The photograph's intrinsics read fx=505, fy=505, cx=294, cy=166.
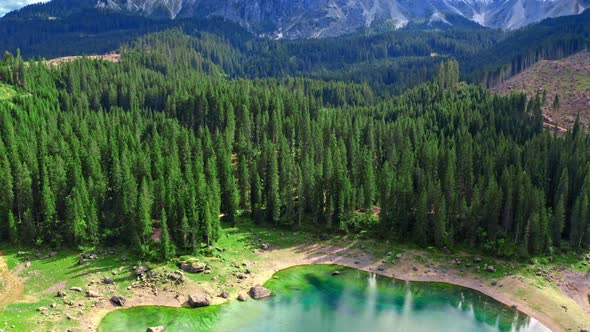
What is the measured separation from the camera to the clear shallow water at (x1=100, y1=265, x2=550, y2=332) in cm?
7075

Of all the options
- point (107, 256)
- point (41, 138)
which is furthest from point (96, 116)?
point (107, 256)

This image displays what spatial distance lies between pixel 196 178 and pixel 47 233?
29708 mm

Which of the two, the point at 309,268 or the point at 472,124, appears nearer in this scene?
the point at 309,268

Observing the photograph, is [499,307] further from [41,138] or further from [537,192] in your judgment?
[41,138]

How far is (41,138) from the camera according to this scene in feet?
383

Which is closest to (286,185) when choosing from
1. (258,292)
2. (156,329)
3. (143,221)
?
(258,292)

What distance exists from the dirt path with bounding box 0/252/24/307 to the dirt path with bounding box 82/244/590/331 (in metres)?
12.0

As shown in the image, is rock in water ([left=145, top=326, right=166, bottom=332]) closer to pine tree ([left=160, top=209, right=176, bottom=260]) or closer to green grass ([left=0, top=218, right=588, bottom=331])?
green grass ([left=0, top=218, right=588, bottom=331])

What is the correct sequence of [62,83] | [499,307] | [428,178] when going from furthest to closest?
[62,83] → [428,178] → [499,307]

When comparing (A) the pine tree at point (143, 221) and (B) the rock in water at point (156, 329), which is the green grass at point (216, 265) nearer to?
(A) the pine tree at point (143, 221)

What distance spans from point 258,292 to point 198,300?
372 inches

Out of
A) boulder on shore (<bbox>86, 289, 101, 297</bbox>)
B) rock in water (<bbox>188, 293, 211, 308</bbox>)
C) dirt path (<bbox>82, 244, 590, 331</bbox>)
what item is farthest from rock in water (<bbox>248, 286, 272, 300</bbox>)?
boulder on shore (<bbox>86, 289, 101, 297</bbox>)

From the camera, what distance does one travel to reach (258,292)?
78.7 metres

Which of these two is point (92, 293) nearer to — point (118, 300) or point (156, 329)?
point (118, 300)
